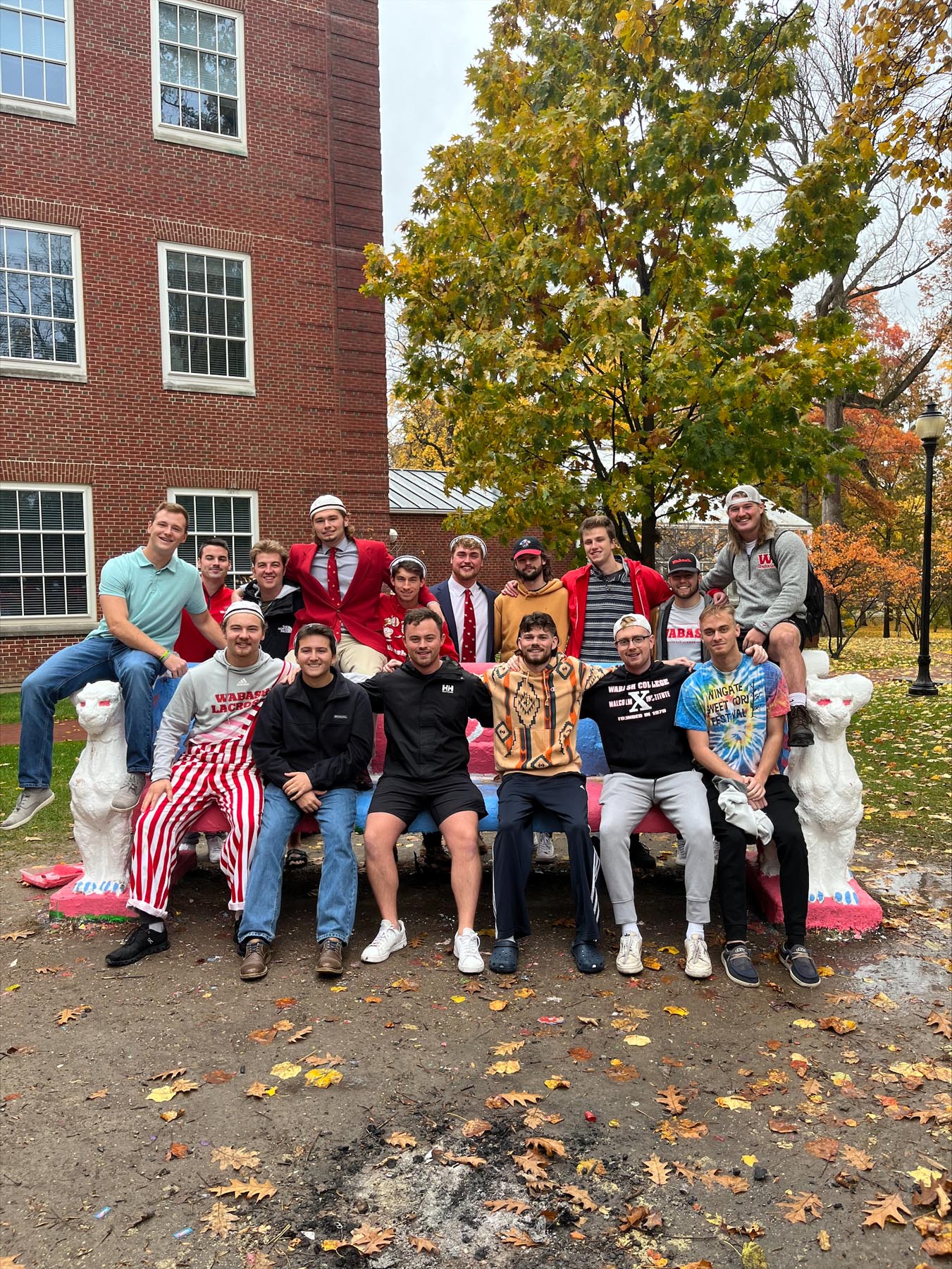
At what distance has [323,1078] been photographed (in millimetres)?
3461

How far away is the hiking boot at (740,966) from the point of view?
4.23 metres

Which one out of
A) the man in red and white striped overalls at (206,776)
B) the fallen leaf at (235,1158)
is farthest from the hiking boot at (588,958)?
the fallen leaf at (235,1158)

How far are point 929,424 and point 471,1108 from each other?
1400cm

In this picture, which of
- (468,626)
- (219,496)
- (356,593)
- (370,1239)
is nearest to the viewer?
(370,1239)

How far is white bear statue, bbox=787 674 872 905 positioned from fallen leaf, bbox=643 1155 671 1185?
2.25 metres

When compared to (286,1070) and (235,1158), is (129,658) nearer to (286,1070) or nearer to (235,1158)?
(286,1070)

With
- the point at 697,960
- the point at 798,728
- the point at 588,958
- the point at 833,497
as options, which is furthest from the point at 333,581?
the point at 833,497

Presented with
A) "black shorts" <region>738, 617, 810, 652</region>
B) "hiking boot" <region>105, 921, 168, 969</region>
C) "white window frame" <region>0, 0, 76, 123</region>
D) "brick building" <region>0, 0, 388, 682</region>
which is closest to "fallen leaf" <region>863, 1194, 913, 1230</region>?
"black shorts" <region>738, 617, 810, 652</region>

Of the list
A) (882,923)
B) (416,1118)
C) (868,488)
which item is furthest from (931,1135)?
(868,488)

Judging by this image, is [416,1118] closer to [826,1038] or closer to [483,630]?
[826,1038]

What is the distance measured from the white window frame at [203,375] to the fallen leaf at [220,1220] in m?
14.1

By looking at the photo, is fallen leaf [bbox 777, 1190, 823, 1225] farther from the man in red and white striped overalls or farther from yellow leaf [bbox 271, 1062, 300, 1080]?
the man in red and white striped overalls

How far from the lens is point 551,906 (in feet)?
17.5

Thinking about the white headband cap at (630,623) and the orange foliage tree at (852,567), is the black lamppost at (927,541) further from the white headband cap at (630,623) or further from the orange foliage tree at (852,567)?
the white headband cap at (630,623)
